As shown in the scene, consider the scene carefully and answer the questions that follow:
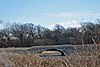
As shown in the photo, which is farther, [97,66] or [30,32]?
[30,32]

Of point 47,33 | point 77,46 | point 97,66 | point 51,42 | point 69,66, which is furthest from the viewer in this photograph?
point 47,33

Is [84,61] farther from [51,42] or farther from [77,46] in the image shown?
[51,42]

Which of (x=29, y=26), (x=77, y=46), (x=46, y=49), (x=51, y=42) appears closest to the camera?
(x=77, y=46)

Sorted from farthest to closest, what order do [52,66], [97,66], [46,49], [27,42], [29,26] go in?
[29,26] < [27,42] < [46,49] < [52,66] < [97,66]

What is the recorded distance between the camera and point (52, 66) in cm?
845

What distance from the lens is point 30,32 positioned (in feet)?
278

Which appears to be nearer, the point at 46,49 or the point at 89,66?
Result: the point at 89,66

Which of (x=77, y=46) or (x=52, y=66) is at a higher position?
(x=77, y=46)

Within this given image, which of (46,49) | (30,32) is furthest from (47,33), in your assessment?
(46,49)

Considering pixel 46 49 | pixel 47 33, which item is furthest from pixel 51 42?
pixel 46 49

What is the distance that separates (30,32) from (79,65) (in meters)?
79.8

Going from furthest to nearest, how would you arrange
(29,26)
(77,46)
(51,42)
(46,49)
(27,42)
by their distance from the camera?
(29,26)
(27,42)
(51,42)
(46,49)
(77,46)

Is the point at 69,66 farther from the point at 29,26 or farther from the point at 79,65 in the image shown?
the point at 29,26

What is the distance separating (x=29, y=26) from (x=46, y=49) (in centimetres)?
4288
